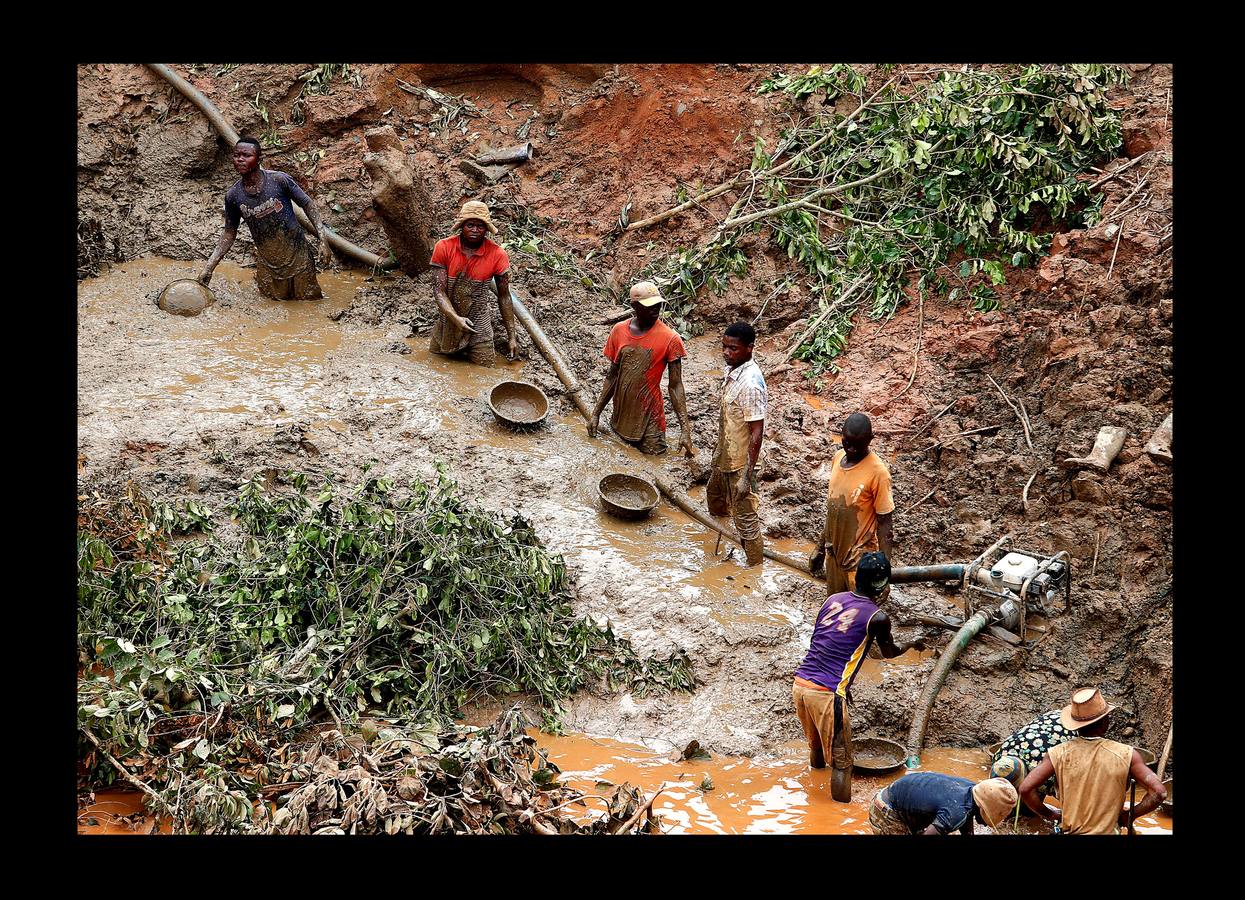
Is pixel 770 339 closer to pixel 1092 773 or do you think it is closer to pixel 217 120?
pixel 217 120

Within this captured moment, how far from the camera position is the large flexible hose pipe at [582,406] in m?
A: 8.76

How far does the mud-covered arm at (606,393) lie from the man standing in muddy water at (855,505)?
2759mm

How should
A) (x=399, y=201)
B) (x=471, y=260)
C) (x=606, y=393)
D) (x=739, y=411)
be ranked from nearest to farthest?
(x=739, y=411) → (x=606, y=393) → (x=471, y=260) → (x=399, y=201)

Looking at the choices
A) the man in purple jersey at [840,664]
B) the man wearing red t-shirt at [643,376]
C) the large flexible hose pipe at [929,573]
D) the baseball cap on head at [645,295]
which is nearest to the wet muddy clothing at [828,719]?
the man in purple jersey at [840,664]

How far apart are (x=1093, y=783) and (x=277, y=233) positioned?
8639 millimetres

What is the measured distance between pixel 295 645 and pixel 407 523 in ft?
3.45

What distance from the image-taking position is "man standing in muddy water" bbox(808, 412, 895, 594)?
289 inches

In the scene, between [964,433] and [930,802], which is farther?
[964,433]

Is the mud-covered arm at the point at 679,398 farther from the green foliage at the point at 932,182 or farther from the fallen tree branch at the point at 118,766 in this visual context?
the fallen tree branch at the point at 118,766

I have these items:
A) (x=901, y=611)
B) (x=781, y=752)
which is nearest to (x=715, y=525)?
(x=901, y=611)

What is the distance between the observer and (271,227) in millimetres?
11281

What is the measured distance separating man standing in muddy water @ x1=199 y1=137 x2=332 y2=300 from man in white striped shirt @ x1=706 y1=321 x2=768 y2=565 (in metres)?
4.67

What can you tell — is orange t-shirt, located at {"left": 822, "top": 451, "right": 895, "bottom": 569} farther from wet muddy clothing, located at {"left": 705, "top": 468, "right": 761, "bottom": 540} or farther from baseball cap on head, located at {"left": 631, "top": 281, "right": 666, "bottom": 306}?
baseball cap on head, located at {"left": 631, "top": 281, "right": 666, "bottom": 306}

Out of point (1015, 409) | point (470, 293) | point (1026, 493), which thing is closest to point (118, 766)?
point (470, 293)
